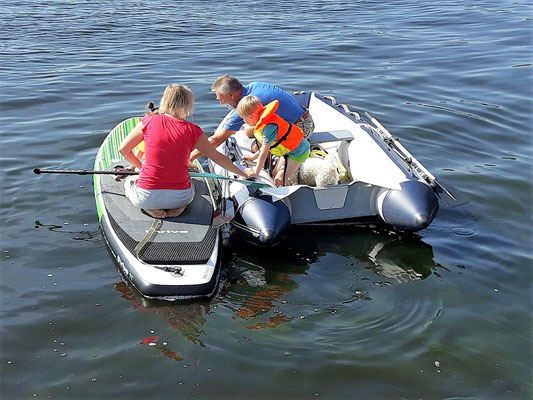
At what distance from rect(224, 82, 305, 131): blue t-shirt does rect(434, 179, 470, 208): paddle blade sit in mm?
1743

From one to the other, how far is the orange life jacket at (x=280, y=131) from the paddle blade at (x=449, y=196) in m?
1.58

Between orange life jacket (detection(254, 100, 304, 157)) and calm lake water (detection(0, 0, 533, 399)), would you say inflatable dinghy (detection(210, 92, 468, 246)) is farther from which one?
orange life jacket (detection(254, 100, 304, 157))

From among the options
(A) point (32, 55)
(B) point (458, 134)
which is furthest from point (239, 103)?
(A) point (32, 55)

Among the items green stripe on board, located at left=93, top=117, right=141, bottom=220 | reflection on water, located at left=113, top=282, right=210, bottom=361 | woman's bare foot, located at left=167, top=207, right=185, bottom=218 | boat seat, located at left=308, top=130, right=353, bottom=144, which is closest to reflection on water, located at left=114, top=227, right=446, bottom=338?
reflection on water, located at left=113, top=282, right=210, bottom=361

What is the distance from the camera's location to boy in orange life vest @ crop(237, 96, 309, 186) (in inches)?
255

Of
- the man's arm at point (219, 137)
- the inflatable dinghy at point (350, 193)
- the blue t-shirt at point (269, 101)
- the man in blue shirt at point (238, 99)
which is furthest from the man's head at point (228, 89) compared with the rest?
the inflatable dinghy at point (350, 193)

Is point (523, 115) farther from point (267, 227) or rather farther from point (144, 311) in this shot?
point (144, 311)

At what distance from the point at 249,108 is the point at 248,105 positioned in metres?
0.03

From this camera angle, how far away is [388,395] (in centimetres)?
443

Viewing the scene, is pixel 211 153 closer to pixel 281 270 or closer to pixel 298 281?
pixel 281 270

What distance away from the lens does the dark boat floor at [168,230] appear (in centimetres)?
564

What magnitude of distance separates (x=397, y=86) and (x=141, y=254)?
25.9 ft

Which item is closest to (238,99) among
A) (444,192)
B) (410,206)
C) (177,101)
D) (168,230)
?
(177,101)

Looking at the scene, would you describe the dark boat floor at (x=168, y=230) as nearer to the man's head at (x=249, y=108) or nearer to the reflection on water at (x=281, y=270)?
the reflection on water at (x=281, y=270)
